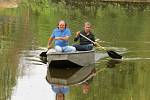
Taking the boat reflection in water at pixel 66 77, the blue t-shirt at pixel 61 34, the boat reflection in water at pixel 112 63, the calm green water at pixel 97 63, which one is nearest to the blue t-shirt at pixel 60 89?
the boat reflection in water at pixel 66 77

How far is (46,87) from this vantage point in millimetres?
14336

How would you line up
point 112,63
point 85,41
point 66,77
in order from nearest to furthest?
point 66,77
point 85,41
point 112,63

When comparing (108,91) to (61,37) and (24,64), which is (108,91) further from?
(24,64)

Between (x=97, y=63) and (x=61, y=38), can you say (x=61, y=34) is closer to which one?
(x=61, y=38)

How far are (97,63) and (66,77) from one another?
128 inches

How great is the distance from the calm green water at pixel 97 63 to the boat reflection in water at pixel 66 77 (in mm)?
183

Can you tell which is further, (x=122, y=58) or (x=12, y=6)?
(x=12, y=6)

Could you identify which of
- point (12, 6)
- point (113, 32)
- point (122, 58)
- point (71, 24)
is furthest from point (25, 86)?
point (12, 6)

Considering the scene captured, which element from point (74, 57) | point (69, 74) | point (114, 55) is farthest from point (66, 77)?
point (114, 55)

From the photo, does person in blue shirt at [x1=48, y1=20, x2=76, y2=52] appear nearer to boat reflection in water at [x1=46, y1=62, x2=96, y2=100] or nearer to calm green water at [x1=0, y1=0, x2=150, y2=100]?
boat reflection in water at [x1=46, y1=62, x2=96, y2=100]

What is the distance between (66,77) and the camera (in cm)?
1598

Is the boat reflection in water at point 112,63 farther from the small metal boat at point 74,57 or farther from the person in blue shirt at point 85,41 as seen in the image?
the person in blue shirt at point 85,41

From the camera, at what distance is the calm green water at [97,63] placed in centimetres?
1373

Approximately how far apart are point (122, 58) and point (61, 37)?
4.14m
